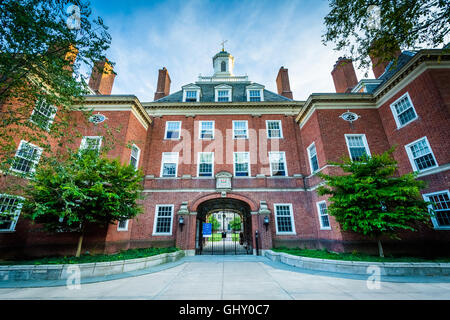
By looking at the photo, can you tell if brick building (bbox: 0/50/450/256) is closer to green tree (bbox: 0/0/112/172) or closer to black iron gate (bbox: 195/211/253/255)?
black iron gate (bbox: 195/211/253/255)

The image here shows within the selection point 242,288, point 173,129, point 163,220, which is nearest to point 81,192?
point 163,220

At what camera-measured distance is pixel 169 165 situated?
15.3m

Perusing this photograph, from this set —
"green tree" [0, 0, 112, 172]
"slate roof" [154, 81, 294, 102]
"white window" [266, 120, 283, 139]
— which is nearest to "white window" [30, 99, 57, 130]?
"green tree" [0, 0, 112, 172]

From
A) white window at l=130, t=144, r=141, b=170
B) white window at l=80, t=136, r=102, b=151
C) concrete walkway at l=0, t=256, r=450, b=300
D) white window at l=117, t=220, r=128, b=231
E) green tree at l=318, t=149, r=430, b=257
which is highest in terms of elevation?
white window at l=130, t=144, r=141, b=170

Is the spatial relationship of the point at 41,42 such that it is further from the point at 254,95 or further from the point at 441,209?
the point at 441,209

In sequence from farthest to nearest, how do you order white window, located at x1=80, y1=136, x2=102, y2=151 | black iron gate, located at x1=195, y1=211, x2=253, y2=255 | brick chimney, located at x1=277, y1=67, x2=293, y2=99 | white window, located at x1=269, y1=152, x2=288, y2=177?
A: 1. brick chimney, located at x1=277, y1=67, x2=293, y2=99
2. white window, located at x1=269, y1=152, x2=288, y2=177
3. black iron gate, located at x1=195, y1=211, x2=253, y2=255
4. white window, located at x1=80, y1=136, x2=102, y2=151

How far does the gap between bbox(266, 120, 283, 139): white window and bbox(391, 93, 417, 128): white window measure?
7774mm

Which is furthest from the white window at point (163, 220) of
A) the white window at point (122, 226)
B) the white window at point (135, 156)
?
the white window at point (135, 156)

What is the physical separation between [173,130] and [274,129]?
912 centimetres

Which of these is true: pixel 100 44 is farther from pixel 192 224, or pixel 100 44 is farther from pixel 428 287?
pixel 428 287

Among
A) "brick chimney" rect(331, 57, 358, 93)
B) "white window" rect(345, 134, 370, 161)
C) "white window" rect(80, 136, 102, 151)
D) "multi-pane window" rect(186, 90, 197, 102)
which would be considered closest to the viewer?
"white window" rect(80, 136, 102, 151)

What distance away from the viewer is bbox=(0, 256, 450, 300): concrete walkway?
4.78 m

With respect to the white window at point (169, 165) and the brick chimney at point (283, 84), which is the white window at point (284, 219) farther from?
the brick chimney at point (283, 84)
